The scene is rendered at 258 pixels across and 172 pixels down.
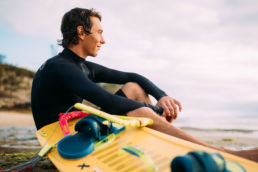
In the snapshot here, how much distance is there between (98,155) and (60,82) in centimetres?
81

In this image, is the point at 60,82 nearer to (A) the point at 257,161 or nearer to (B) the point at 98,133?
(B) the point at 98,133

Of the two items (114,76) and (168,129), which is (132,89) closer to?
(114,76)

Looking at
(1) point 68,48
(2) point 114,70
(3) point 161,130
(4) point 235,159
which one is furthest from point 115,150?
(2) point 114,70

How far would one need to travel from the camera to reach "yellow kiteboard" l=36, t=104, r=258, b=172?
1.30m

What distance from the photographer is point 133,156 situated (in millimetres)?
1442

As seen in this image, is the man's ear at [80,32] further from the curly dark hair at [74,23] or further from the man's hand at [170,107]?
the man's hand at [170,107]

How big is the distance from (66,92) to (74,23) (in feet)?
3.36

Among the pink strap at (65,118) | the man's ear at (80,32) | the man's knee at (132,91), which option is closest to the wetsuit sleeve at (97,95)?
the pink strap at (65,118)

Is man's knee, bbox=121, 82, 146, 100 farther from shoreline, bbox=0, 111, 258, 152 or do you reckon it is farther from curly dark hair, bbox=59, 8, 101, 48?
shoreline, bbox=0, 111, 258, 152

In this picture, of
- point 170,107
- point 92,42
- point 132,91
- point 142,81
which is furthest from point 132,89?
point 92,42

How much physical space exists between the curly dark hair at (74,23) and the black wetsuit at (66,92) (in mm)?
190

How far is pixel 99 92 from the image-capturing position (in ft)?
5.75

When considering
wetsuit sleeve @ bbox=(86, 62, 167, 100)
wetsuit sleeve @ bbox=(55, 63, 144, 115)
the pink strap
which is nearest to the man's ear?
wetsuit sleeve @ bbox=(86, 62, 167, 100)

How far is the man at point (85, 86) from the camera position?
1.77m
